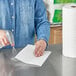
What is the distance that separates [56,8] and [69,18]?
1.37m

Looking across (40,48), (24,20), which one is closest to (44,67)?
(40,48)

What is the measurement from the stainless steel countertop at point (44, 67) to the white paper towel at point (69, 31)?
5 centimetres

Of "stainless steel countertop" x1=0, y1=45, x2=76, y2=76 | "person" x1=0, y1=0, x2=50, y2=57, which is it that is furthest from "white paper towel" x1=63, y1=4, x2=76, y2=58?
"person" x1=0, y1=0, x2=50, y2=57

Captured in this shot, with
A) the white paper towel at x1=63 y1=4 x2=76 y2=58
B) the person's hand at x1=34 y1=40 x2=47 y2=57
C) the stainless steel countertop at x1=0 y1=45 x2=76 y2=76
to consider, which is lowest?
the stainless steel countertop at x1=0 y1=45 x2=76 y2=76

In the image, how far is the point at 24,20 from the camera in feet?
5.33

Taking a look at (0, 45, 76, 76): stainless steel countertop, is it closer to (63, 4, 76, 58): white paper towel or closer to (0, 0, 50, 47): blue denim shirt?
(63, 4, 76, 58): white paper towel

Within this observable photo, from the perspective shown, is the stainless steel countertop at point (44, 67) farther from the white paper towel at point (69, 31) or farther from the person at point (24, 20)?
the person at point (24, 20)

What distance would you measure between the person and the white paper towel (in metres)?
0.23

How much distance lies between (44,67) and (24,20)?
0.55m

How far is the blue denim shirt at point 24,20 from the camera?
1566 mm

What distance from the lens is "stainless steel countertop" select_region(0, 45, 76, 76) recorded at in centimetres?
108

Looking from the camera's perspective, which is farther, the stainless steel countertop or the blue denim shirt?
the blue denim shirt

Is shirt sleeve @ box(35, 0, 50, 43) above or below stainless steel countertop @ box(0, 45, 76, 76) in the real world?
above

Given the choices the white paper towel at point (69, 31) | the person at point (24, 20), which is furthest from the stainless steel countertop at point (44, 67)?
the person at point (24, 20)
